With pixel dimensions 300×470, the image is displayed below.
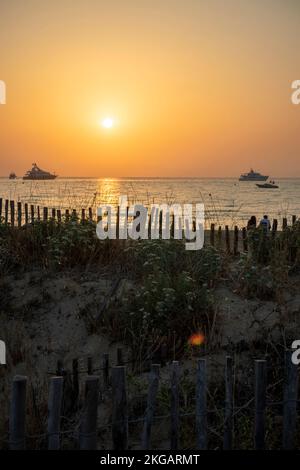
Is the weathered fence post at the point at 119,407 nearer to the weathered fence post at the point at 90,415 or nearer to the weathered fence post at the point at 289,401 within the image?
the weathered fence post at the point at 90,415

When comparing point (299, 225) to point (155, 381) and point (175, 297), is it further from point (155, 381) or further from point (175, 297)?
point (155, 381)

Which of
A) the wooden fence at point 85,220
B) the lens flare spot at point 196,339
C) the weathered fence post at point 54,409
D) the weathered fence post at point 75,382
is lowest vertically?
the weathered fence post at point 75,382

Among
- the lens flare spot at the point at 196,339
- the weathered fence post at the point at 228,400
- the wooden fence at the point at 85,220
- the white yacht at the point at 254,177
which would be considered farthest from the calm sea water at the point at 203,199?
the white yacht at the point at 254,177

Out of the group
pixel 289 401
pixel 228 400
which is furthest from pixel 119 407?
pixel 289 401

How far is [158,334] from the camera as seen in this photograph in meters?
7.43

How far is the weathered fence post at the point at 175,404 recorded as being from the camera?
4.76 metres

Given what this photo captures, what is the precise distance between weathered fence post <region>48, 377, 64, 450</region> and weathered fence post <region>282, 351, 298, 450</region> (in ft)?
7.56

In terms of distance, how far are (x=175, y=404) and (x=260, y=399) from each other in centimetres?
86

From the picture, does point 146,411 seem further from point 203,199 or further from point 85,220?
point 203,199

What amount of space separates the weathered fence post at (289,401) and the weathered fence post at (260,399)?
11.1 inches

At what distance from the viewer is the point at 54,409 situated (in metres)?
4.40

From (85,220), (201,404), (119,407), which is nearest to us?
(119,407)

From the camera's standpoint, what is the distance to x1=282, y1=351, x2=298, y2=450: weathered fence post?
16.3ft
